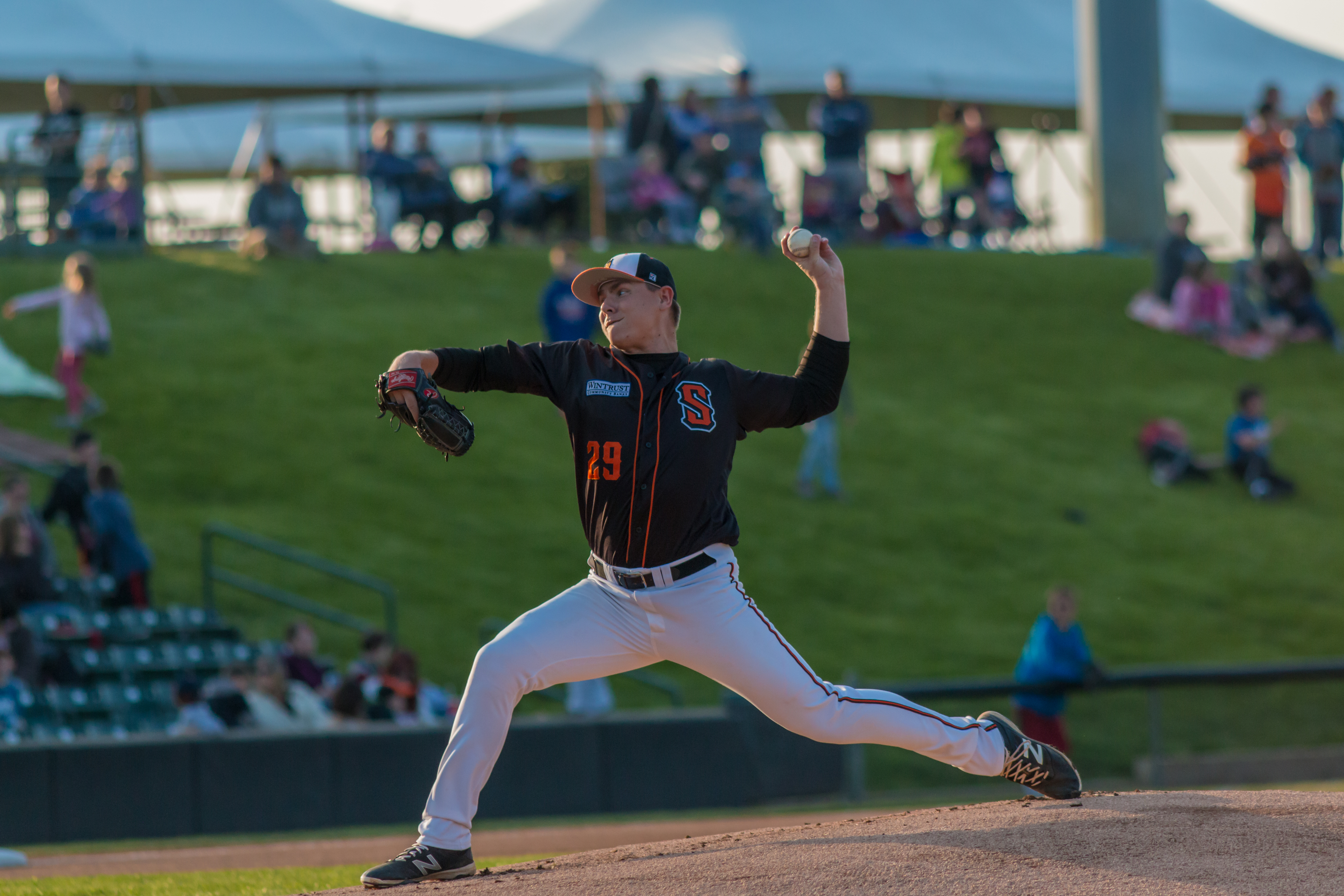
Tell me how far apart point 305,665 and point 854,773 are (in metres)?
4.22

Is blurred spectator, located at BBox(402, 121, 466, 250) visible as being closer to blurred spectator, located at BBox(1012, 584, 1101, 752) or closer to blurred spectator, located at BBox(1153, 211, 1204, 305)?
blurred spectator, located at BBox(1153, 211, 1204, 305)

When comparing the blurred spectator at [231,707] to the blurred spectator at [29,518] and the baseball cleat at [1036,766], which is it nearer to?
the blurred spectator at [29,518]

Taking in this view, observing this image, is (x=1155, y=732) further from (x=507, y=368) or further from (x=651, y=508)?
(x=507, y=368)

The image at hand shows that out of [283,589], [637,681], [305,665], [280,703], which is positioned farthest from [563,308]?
[280,703]

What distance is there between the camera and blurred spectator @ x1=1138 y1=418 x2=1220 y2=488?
69.3ft

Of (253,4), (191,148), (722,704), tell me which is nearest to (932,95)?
(253,4)

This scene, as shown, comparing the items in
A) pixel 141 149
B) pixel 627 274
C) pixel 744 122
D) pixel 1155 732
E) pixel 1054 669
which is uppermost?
pixel 744 122

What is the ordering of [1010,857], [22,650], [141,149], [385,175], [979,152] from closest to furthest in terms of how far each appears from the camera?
[1010,857]
[22,650]
[141,149]
[385,175]
[979,152]

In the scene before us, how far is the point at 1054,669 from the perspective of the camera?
12.1 metres

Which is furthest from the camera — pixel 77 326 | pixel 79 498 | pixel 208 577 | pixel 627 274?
pixel 77 326

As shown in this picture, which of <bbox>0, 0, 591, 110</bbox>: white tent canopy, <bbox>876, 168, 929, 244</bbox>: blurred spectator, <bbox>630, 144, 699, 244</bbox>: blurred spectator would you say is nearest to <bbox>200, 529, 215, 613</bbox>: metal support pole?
<bbox>0, 0, 591, 110</bbox>: white tent canopy

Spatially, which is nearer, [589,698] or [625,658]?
[625,658]

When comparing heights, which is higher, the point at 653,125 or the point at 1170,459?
the point at 653,125

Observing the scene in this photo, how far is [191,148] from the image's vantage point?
32375 millimetres
